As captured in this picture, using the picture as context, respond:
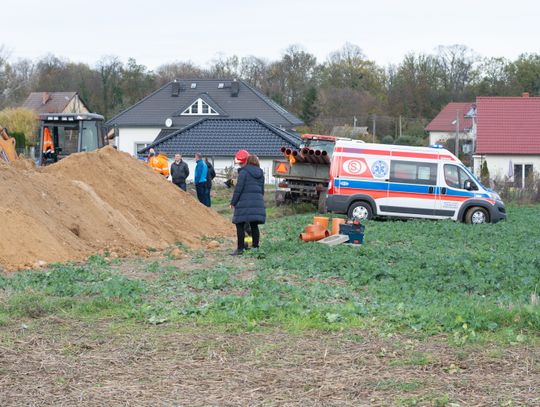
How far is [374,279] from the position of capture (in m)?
12.1

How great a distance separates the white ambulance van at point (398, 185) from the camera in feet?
83.0

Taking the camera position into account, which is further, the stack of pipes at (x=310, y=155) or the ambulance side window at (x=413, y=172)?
the stack of pipes at (x=310, y=155)

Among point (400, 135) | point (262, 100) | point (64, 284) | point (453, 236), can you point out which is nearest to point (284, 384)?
point (64, 284)

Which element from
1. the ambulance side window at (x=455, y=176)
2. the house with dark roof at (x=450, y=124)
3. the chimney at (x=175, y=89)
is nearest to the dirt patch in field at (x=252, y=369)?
the ambulance side window at (x=455, y=176)

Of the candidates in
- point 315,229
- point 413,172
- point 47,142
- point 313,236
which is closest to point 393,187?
point 413,172

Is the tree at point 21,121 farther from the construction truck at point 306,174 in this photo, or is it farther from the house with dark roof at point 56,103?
the construction truck at point 306,174

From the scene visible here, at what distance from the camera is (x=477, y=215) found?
2561cm

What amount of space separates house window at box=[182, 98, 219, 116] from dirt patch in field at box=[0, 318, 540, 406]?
60.7 metres

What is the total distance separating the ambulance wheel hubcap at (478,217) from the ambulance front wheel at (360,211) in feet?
9.79

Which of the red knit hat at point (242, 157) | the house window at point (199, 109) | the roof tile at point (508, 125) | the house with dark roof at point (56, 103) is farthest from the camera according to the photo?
the house with dark roof at point (56, 103)

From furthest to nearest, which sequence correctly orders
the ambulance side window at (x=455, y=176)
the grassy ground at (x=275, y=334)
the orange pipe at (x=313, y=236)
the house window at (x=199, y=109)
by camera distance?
A: the house window at (x=199, y=109), the ambulance side window at (x=455, y=176), the orange pipe at (x=313, y=236), the grassy ground at (x=275, y=334)

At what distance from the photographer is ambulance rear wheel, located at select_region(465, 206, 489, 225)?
2558 cm

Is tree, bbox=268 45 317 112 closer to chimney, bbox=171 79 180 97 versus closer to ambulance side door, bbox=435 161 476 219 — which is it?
chimney, bbox=171 79 180 97

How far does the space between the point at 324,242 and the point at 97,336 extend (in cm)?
871
